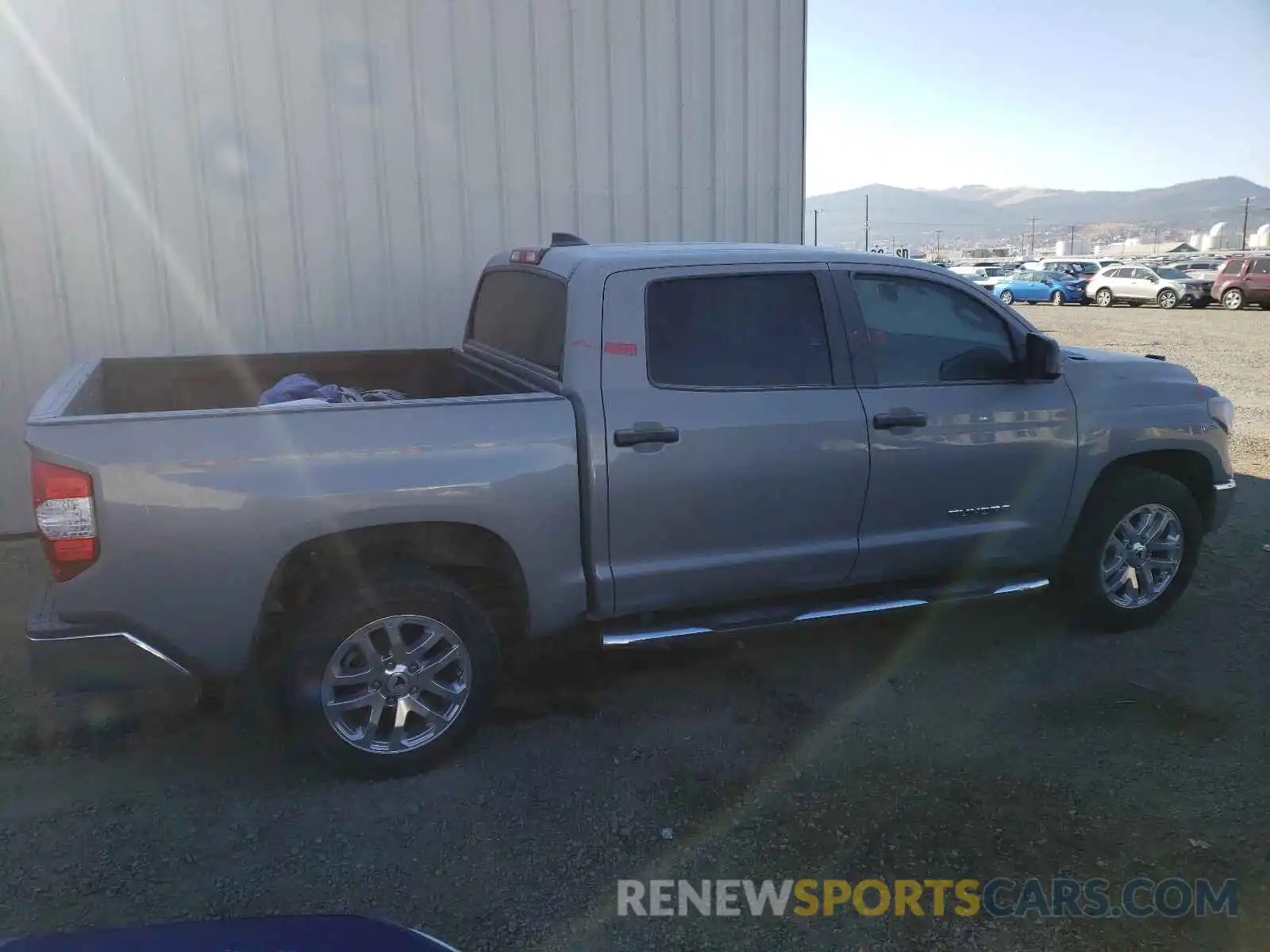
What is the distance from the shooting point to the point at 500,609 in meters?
3.93

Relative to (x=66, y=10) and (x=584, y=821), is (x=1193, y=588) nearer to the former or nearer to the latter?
(x=584, y=821)

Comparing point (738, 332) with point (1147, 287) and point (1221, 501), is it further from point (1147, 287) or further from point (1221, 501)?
point (1147, 287)

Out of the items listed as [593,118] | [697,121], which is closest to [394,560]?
[593,118]

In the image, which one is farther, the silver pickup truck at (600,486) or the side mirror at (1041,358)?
the side mirror at (1041,358)

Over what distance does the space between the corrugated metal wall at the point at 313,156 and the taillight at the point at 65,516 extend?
3.81 metres

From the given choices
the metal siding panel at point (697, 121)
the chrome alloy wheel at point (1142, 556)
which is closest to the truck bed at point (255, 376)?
the chrome alloy wheel at point (1142, 556)

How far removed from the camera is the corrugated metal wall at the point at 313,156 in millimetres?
6309

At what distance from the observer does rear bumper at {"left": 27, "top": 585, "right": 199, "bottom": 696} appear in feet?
10.6

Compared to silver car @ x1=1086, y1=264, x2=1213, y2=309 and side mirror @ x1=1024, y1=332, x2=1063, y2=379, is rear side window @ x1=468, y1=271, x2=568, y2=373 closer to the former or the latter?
side mirror @ x1=1024, y1=332, x2=1063, y2=379

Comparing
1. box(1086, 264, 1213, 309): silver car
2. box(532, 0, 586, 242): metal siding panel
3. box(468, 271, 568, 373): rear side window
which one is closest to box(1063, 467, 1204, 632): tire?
box(468, 271, 568, 373): rear side window

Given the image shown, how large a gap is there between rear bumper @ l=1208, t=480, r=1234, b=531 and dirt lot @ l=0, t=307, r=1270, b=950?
0.59 m

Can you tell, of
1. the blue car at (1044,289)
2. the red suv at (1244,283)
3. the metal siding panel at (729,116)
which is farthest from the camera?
the blue car at (1044,289)

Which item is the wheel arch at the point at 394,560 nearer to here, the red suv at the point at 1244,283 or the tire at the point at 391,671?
the tire at the point at 391,671

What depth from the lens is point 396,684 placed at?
12.0 feet
